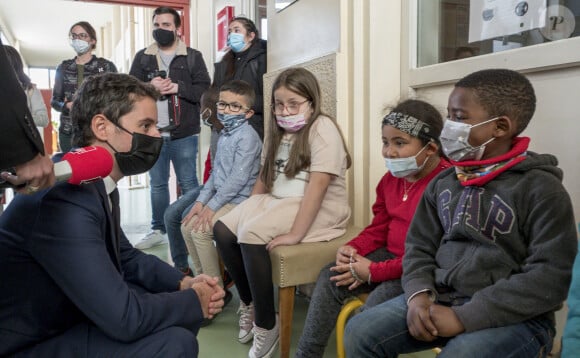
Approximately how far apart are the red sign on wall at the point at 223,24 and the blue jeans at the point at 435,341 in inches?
125

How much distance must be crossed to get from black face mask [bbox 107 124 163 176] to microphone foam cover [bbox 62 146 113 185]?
0.20m

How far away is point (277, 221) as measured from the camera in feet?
6.63

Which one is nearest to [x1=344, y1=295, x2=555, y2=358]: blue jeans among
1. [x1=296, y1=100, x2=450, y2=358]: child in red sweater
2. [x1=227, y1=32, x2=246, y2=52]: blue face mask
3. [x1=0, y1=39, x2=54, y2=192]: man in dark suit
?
[x1=296, y1=100, x2=450, y2=358]: child in red sweater

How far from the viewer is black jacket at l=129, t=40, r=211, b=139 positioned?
353 cm

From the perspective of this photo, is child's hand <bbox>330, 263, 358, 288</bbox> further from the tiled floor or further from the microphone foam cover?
the microphone foam cover

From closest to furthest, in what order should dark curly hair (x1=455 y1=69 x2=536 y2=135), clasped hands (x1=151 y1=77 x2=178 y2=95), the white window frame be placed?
dark curly hair (x1=455 y1=69 x2=536 y2=135) < the white window frame < clasped hands (x1=151 y1=77 x2=178 y2=95)

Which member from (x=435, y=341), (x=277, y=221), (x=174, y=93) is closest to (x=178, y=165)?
(x=174, y=93)

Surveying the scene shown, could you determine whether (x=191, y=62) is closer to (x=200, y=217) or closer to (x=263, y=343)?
(x=200, y=217)

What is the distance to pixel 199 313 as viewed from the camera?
132 centimetres

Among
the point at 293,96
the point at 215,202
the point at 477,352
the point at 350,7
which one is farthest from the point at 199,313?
the point at 350,7

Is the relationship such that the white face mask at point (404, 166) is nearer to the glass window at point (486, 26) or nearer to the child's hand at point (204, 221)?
the glass window at point (486, 26)

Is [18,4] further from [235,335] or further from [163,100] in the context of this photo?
[235,335]

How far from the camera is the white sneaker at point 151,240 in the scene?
12.6 ft

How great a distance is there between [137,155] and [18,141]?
0.41 metres
